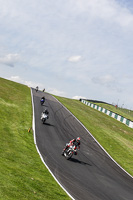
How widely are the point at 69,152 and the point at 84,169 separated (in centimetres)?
189

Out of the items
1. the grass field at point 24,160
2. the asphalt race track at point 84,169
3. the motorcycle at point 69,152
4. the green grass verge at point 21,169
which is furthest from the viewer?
the motorcycle at point 69,152

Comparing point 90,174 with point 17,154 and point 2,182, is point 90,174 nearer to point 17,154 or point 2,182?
point 17,154

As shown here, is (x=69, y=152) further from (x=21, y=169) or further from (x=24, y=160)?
(x=21, y=169)

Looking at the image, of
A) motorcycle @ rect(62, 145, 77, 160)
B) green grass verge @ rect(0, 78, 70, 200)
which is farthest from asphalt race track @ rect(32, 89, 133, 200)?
green grass verge @ rect(0, 78, 70, 200)

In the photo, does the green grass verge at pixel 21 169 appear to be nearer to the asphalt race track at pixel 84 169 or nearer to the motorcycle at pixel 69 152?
the asphalt race track at pixel 84 169

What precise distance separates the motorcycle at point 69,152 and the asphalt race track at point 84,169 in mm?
375

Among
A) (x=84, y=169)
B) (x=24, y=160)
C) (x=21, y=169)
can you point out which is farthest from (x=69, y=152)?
(x=21, y=169)

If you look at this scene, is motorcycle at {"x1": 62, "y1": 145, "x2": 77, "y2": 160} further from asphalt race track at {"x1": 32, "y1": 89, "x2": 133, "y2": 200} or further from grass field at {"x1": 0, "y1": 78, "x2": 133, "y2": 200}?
grass field at {"x1": 0, "y1": 78, "x2": 133, "y2": 200}

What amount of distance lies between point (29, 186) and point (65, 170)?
560 centimetres

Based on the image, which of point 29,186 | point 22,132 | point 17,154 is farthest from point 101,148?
point 29,186

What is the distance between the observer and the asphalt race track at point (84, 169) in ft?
42.2

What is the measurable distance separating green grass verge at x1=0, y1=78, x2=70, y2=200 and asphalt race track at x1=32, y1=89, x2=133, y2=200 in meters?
0.93

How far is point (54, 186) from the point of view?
455 inches

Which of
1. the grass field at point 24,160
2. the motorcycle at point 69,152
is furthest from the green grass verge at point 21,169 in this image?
the motorcycle at point 69,152
